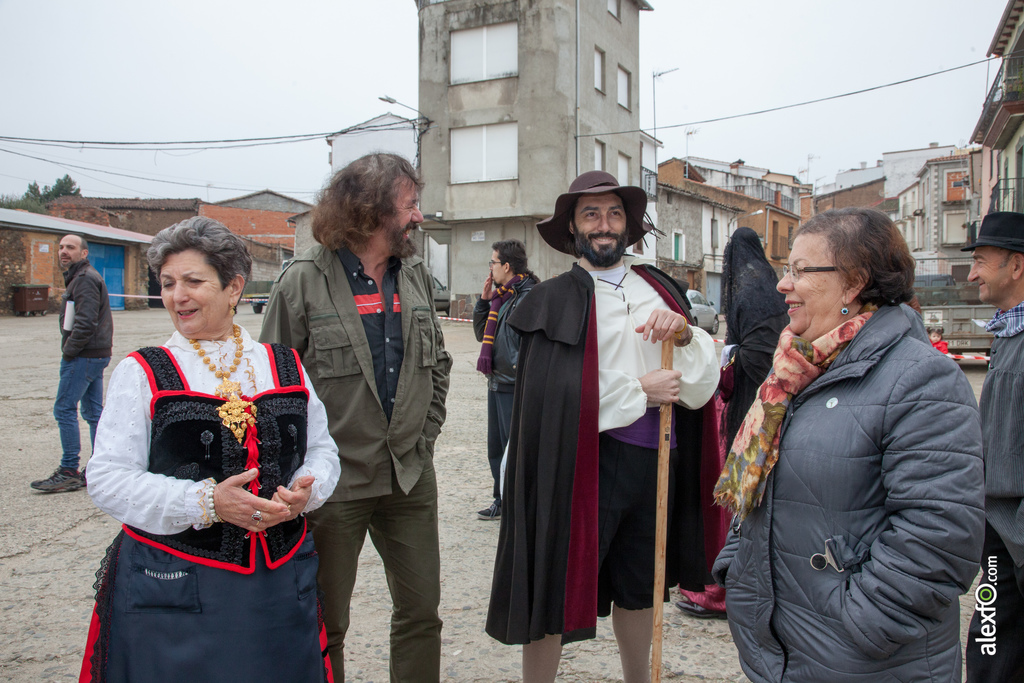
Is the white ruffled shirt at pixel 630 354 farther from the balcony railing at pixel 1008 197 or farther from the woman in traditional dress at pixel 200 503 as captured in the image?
the balcony railing at pixel 1008 197

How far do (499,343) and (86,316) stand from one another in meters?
3.57

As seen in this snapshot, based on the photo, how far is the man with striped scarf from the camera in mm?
5133

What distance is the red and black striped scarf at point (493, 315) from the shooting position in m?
5.35

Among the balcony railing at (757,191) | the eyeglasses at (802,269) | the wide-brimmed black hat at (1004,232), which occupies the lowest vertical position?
the eyeglasses at (802,269)

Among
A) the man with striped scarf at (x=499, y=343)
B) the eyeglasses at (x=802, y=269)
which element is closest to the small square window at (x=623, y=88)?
the man with striped scarf at (x=499, y=343)

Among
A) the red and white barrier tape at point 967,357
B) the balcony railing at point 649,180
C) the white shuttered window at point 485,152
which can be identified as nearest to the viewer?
the red and white barrier tape at point 967,357

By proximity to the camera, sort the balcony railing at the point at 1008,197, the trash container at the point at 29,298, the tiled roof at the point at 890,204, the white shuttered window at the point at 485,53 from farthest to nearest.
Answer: the tiled roof at the point at 890,204
the white shuttered window at the point at 485,53
the trash container at the point at 29,298
the balcony railing at the point at 1008,197

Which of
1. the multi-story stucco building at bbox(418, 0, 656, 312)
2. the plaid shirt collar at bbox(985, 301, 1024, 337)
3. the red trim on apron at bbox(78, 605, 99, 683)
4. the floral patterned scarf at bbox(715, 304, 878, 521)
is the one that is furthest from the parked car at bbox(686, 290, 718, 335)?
the red trim on apron at bbox(78, 605, 99, 683)

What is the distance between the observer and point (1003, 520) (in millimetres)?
2582

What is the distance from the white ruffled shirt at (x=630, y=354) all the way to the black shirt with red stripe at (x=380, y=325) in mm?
814

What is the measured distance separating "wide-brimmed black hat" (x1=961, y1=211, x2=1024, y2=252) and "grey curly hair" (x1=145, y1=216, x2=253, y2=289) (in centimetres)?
299

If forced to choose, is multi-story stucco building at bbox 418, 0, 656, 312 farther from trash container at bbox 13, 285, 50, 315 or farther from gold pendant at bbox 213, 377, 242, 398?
gold pendant at bbox 213, 377, 242, 398

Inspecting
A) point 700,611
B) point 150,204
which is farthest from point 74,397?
point 150,204

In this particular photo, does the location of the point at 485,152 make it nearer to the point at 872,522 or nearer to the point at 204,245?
the point at 204,245
